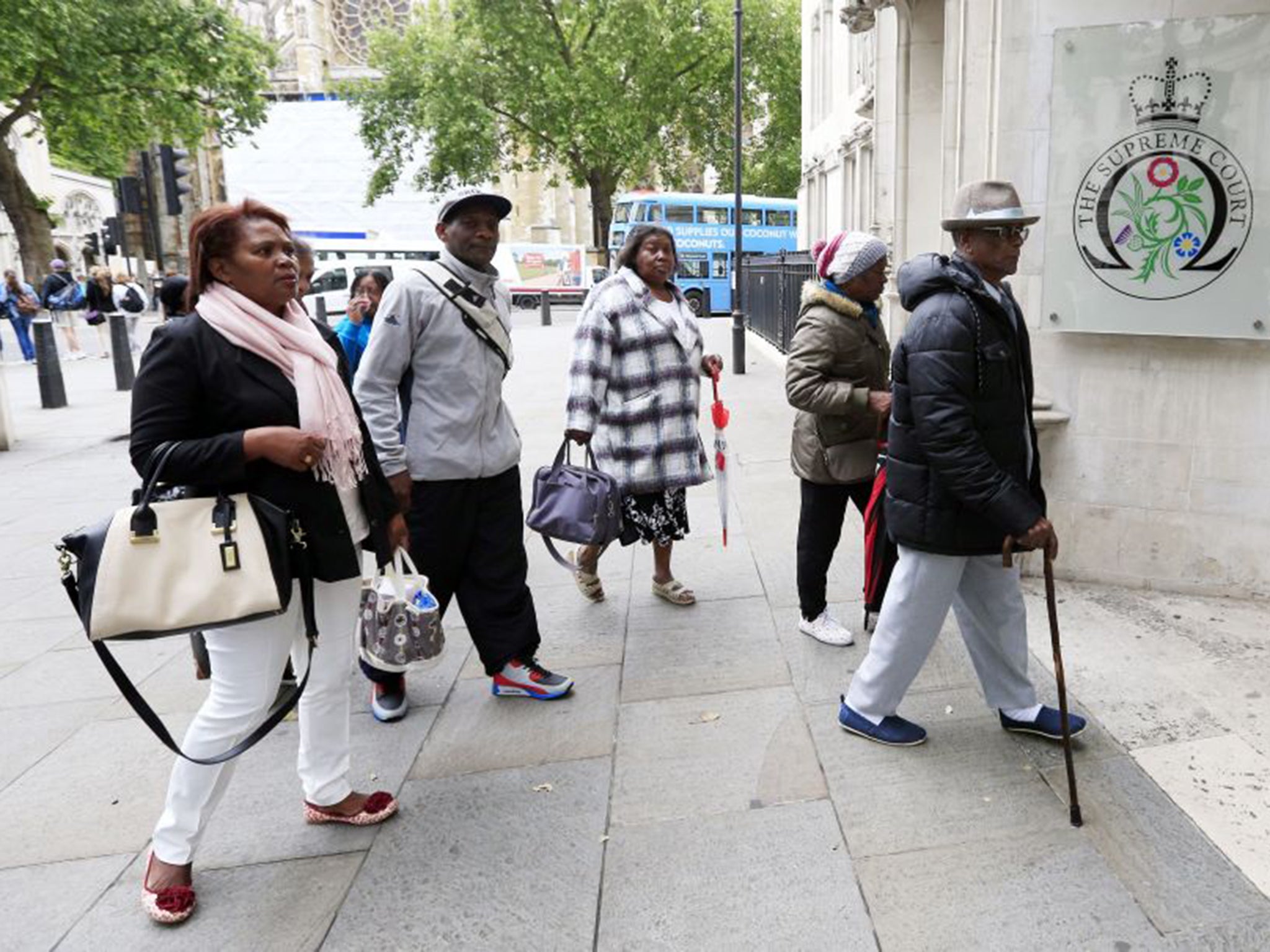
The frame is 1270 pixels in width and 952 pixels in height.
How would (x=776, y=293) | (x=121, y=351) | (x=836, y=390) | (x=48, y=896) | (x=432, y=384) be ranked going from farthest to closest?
1. (x=776, y=293)
2. (x=121, y=351)
3. (x=836, y=390)
4. (x=432, y=384)
5. (x=48, y=896)

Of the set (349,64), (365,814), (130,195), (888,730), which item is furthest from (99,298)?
(349,64)

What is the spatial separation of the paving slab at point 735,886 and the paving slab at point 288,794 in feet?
2.66

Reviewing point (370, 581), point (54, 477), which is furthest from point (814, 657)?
point (54, 477)

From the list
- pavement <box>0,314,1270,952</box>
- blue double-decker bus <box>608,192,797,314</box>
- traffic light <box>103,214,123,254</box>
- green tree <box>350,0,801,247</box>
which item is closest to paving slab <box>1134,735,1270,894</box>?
pavement <box>0,314,1270,952</box>

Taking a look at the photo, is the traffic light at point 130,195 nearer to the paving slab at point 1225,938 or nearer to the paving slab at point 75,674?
the paving slab at point 75,674

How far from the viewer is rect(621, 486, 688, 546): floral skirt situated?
469 cm

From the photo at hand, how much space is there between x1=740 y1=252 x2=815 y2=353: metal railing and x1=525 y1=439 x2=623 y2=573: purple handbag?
717 centimetres

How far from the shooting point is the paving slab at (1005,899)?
239cm

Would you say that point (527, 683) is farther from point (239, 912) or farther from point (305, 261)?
point (305, 261)

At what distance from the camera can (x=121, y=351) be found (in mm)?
14531

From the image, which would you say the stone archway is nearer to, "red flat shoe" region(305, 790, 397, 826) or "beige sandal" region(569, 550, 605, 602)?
"beige sandal" region(569, 550, 605, 602)

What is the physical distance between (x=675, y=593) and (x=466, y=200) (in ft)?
7.54

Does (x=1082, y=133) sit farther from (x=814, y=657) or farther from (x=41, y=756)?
(x=41, y=756)

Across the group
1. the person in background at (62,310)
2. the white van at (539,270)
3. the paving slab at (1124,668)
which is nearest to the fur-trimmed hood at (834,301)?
the paving slab at (1124,668)
